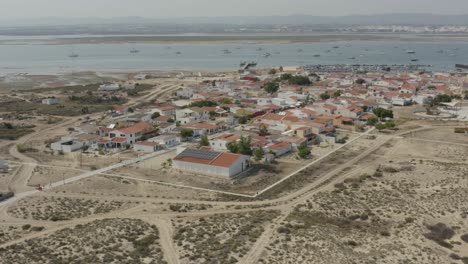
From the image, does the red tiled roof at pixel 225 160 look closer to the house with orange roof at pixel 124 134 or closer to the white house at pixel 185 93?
the house with orange roof at pixel 124 134

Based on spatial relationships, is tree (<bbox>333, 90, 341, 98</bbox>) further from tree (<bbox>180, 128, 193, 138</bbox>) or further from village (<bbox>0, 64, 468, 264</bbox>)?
tree (<bbox>180, 128, 193, 138</bbox>)

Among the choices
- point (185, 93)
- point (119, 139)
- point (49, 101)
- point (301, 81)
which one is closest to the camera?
point (119, 139)

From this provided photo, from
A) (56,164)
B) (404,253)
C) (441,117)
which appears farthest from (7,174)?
(441,117)

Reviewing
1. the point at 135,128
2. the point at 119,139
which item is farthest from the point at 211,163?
the point at 135,128

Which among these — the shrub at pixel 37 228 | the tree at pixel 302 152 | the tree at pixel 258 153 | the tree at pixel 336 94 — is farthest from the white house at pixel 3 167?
the tree at pixel 336 94

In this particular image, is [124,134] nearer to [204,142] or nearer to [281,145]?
[204,142]

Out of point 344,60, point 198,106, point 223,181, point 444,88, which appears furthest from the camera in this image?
point 344,60

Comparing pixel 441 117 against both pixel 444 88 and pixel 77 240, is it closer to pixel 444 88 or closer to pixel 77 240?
pixel 444 88

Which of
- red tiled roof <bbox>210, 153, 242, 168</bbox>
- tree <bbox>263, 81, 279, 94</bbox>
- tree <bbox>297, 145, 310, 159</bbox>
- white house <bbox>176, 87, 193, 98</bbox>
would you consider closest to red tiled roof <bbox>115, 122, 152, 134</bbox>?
red tiled roof <bbox>210, 153, 242, 168</bbox>

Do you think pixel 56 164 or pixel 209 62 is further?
pixel 209 62
